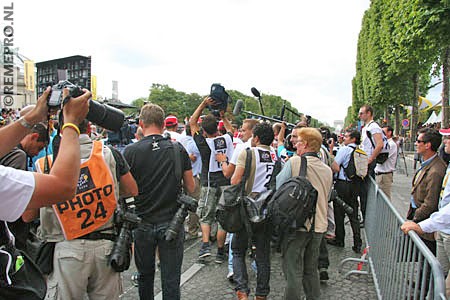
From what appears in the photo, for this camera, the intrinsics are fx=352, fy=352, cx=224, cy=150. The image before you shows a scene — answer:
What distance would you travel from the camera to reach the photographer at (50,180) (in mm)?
1338

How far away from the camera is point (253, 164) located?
393cm

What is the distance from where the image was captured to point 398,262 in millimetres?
2939

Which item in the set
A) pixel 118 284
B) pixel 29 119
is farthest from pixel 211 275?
pixel 29 119

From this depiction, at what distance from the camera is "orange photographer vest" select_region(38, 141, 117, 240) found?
89.7 inches

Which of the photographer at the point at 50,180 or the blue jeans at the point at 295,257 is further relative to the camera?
the blue jeans at the point at 295,257

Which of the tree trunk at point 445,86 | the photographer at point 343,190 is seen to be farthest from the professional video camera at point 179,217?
the tree trunk at point 445,86

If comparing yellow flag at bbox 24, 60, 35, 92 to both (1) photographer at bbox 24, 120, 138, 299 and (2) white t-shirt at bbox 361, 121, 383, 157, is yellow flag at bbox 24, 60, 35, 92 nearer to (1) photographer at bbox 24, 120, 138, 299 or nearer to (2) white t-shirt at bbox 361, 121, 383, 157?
(2) white t-shirt at bbox 361, 121, 383, 157

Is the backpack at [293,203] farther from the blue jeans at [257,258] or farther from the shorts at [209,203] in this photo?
the shorts at [209,203]

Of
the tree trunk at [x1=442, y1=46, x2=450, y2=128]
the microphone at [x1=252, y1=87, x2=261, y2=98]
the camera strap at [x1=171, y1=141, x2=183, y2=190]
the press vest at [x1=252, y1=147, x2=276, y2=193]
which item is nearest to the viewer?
the camera strap at [x1=171, y1=141, x2=183, y2=190]

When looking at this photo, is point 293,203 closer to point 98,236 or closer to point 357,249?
point 98,236

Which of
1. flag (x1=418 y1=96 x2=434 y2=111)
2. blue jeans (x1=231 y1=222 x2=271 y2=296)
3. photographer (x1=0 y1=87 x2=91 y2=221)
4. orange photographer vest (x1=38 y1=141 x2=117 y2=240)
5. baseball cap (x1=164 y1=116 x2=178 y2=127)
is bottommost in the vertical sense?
blue jeans (x1=231 y1=222 x2=271 y2=296)

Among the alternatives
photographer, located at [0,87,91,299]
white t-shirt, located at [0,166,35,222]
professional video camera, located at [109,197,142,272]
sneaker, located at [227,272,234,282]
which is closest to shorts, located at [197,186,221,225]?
sneaker, located at [227,272,234,282]

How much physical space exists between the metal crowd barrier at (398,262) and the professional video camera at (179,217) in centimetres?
176

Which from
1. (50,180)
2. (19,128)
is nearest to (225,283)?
(19,128)
